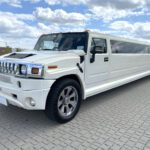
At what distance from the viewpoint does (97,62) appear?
4.76 metres

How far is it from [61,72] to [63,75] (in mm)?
94

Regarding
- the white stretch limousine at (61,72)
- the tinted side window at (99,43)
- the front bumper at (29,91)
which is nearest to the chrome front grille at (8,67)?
the white stretch limousine at (61,72)

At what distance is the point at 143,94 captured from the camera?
653cm

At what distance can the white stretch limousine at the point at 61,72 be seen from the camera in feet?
11.2

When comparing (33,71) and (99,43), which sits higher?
(99,43)

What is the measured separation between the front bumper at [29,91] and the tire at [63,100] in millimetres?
162

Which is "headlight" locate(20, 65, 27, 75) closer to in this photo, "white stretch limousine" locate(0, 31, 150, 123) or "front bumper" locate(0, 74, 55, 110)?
"white stretch limousine" locate(0, 31, 150, 123)

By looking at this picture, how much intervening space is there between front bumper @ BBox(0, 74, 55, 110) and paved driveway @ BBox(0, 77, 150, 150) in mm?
515

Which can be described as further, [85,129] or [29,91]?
[85,129]

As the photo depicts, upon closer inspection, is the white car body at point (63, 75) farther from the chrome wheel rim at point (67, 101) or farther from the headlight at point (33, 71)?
the chrome wheel rim at point (67, 101)

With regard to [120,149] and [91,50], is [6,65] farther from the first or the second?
[120,149]

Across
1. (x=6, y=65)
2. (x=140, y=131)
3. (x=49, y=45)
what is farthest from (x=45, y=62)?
(x=140, y=131)

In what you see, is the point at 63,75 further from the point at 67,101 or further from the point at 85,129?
the point at 85,129

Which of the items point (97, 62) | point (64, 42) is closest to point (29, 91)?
point (64, 42)
